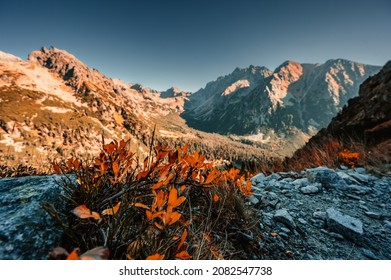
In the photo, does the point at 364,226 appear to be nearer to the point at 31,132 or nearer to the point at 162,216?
the point at 162,216

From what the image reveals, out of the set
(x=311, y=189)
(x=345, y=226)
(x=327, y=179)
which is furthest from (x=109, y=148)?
(x=327, y=179)

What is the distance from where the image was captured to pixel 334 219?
6.68ft

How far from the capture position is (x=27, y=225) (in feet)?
3.21

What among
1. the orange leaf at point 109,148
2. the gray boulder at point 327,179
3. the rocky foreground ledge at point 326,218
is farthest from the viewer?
the gray boulder at point 327,179

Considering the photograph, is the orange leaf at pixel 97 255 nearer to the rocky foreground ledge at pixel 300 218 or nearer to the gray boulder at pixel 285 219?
the rocky foreground ledge at pixel 300 218

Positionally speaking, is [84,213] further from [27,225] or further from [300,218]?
[300,218]

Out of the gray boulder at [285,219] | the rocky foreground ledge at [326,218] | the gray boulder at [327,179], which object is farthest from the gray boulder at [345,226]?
the gray boulder at [327,179]

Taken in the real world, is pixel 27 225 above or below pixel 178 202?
below

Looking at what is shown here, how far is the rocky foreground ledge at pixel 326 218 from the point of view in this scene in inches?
67.3

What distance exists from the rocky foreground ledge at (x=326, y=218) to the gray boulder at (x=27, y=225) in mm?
1630

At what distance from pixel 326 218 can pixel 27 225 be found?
2.79m

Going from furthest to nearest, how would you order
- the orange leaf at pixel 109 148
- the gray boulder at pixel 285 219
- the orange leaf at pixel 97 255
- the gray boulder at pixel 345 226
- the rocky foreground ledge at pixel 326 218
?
the gray boulder at pixel 285 219 < the gray boulder at pixel 345 226 < the rocky foreground ledge at pixel 326 218 < the orange leaf at pixel 109 148 < the orange leaf at pixel 97 255

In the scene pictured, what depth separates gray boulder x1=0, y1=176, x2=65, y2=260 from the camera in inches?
34.9
